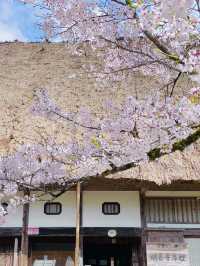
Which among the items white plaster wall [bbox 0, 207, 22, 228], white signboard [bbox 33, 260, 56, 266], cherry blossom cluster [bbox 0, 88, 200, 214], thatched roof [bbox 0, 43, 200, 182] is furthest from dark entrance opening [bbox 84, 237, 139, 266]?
cherry blossom cluster [bbox 0, 88, 200, 214]

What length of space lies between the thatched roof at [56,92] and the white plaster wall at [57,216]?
97cm

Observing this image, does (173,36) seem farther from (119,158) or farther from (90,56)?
(90,56)

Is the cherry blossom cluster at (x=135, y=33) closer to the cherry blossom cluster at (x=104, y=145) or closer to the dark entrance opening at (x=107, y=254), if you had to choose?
the cherry blossom cluster at (x=104, y=145)

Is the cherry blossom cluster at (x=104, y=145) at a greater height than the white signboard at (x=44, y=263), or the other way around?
the cherry blossom cluster at (x=104, y=145)

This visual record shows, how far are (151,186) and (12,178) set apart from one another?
13.6ft

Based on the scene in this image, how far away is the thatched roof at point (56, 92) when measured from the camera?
8.30 meters

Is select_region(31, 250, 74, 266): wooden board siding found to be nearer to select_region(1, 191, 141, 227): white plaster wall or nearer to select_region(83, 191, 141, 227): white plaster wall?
select_region(1, 191, 141, 227): white plaster wall

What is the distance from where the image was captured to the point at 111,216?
822 centimetres

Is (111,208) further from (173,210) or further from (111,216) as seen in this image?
(173,210)

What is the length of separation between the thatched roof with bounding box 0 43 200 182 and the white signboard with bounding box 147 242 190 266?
112 cm

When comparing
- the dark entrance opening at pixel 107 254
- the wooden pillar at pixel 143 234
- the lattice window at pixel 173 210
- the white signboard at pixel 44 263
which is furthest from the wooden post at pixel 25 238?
the lattice window at pixel 173 210

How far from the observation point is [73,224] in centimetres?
812

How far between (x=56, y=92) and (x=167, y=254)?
4.30 m

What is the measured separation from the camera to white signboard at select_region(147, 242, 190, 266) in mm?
7984
